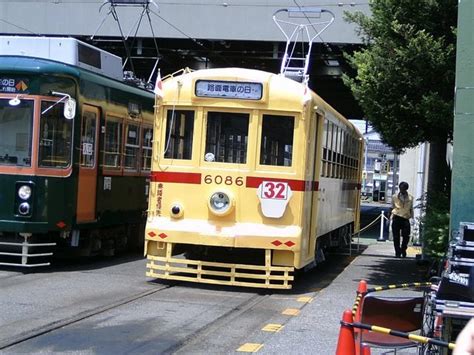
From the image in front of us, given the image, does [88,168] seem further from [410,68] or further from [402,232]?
[402,232]

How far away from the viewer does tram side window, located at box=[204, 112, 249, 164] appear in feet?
→ 32.4

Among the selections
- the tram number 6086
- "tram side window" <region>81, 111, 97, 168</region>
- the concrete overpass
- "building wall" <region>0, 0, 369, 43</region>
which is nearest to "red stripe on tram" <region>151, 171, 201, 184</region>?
the tram number 6086

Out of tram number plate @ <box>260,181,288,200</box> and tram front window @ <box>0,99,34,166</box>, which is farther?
tram front window @ <box>0,99,34,166</box>

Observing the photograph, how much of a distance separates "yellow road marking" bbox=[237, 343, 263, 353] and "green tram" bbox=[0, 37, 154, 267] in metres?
5.05

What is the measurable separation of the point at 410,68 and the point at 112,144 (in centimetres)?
548

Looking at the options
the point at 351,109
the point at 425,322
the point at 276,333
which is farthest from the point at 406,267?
the point at 351,109

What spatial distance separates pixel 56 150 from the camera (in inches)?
425

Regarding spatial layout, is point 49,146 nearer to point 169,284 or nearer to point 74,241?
point 74,241

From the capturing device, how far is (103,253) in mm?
13188

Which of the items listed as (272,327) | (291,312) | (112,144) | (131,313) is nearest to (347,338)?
(272,327)

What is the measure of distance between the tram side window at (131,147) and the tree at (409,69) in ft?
15.3

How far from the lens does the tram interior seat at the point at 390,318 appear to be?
529 cm

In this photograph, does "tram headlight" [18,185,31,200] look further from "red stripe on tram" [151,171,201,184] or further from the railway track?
the railway track

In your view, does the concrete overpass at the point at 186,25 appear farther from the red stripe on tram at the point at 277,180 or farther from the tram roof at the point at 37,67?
the red stripe on tram at the point at 277,180
